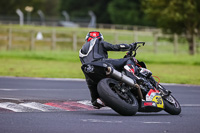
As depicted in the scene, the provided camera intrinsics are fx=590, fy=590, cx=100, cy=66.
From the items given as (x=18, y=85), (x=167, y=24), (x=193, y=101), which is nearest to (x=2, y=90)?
(x=18, y=85)

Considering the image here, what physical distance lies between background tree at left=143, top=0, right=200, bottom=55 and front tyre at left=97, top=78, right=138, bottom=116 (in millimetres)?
33273

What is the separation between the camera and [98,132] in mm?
8633

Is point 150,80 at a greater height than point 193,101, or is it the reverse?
point 150,80

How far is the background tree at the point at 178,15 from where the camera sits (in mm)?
43438

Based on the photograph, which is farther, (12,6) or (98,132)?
(12,6)

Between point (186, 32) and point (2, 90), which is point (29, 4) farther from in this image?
point (2, 90)

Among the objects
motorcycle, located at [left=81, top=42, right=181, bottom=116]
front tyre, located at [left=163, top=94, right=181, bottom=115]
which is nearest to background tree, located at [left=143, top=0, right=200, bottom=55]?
front tyre, located at [left=163, top=94, right=181, bottom=115]

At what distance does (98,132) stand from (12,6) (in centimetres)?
9101

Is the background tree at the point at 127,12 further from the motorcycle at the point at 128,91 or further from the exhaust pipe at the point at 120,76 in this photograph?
the exhaust pipe at the point at 120,76

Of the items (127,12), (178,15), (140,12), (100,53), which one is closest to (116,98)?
(100,53)

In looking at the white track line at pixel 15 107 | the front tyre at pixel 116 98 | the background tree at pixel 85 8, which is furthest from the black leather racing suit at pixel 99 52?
the background tree at pixel 85 8

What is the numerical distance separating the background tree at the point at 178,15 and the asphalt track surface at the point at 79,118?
28179 millimetres

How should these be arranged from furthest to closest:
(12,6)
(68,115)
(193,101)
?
1. (12,6)
2. (193,101)
3. (68,115)

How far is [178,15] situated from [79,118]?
3373 cm
